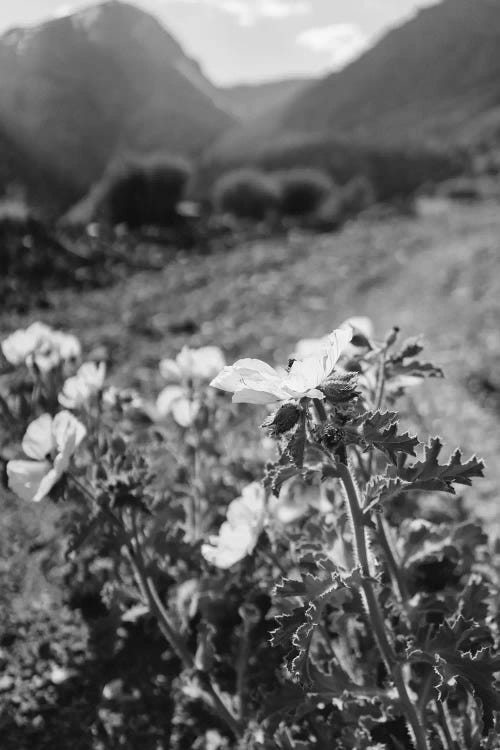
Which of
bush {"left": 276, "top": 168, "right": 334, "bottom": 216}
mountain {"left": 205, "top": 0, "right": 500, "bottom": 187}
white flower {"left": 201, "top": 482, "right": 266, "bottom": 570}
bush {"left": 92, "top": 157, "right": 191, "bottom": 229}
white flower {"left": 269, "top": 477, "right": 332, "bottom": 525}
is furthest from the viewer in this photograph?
mountain {"left": 205, "top": 0, "right": 500, "bottom": 187}

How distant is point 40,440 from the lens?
1844 millimetres

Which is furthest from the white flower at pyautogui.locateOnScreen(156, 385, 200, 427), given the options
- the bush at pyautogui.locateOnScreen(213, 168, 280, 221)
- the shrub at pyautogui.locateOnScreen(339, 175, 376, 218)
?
the shrub at pyautogui.locateOnScreen(339, 175, 376, 218)

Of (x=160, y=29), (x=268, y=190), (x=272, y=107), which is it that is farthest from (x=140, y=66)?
(x=272, y=107)

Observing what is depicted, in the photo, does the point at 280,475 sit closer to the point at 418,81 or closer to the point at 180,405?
the point at 180,405

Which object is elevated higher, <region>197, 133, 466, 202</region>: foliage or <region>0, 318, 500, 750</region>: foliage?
<region>0, 318, 500, 750</region>: foliage

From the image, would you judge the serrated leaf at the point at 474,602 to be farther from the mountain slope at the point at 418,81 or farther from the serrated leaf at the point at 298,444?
the mountain slope at the point at 418,81

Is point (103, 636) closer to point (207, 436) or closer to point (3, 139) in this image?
point (207, 436)

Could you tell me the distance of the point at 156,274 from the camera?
29.7ft

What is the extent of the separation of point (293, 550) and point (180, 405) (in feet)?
2.73

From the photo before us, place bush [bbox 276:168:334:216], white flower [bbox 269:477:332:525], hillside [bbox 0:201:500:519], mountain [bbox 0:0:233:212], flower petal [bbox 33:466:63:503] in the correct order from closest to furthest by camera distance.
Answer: flower petal [bbox 33:466:63:503] → white flower [bbox 269:477:332:525] → hillside [bbox 0:201:500:519] → bush [bbox 276:168:334:216] → mountain [bbox 0:0:233:212]

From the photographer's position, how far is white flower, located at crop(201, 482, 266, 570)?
190cm

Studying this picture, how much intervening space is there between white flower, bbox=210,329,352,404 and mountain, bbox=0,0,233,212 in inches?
624

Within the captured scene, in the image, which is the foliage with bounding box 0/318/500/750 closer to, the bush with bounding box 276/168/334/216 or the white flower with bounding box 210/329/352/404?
the white flower with bounding box 210/329/352/404

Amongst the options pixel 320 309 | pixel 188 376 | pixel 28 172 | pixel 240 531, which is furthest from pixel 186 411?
pixel 28 172
